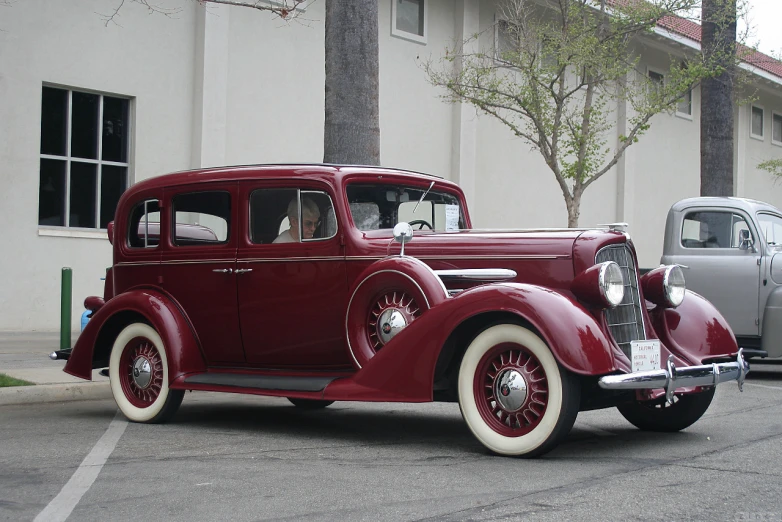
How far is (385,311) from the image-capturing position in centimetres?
640

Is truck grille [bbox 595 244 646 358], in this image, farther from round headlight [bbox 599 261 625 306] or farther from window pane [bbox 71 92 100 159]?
window pane [bbox 71 92 100 159]

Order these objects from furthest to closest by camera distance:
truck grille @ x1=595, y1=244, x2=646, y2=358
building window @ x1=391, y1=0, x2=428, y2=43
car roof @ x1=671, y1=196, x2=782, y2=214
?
building window @ x1=391, y1=0, x2=428, y2=43, car roof @ x1=671, y1=196, x2=782, y2=214, truck grille @ x1=595, y1=244, x2=646, y2=358

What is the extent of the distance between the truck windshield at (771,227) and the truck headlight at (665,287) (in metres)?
5.24

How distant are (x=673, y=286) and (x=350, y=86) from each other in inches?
194

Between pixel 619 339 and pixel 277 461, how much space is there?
2.23 meters

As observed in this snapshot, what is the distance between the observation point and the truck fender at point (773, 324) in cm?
1101

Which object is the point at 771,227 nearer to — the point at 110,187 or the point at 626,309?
the point at 626,309

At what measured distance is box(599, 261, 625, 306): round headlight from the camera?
5754 mm

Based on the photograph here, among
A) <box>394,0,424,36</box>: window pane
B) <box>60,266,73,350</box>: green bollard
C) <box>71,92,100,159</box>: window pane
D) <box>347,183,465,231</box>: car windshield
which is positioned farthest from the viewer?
<box>394,0,424,36</box>: window pane

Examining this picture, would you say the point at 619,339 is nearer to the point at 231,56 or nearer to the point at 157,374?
the point at 157,374

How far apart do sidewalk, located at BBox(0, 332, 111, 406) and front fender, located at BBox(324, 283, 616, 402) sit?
136 inches

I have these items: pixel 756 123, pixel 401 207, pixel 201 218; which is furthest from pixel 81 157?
pixel 756 123

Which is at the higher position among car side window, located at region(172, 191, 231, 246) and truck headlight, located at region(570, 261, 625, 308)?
car side window, located at region(172, 191, 231, 246)

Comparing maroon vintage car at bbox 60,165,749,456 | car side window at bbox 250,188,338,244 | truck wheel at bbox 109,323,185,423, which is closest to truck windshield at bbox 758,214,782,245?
maroon vintage car at bbox 60,165,749,456
